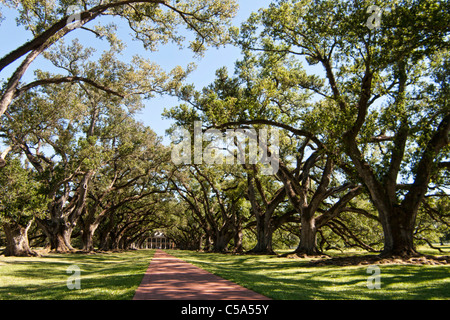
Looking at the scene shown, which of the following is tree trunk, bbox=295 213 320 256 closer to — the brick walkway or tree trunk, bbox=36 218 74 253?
the brick walkway

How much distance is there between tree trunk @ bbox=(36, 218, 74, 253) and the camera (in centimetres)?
2491

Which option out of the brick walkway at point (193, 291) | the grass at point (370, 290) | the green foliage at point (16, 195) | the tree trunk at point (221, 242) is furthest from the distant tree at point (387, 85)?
the tree trunk at point (221, 242)

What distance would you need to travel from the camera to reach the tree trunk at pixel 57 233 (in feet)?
81.7

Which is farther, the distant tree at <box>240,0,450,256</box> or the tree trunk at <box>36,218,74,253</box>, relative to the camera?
the tree trunk at <box>36,218,74,253</box>

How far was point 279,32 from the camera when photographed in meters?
14.8

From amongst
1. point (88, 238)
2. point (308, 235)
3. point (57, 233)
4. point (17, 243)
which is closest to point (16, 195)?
point (17, 243)

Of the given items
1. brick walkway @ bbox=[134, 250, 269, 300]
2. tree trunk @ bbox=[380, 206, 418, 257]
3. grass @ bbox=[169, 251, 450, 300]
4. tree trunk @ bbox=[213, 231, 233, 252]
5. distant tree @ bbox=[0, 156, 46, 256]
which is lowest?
tree trunk @ bbox=[213, 231, 233, 252]

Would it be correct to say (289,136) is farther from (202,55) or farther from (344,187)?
(202,55)

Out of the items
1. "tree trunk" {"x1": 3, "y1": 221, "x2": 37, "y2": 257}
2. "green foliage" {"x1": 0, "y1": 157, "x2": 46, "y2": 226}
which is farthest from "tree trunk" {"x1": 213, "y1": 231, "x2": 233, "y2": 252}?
"green foliage" {"x1": 0, "y1": 157, "x2": 46, "y2": 226}

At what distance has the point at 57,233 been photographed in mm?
25312

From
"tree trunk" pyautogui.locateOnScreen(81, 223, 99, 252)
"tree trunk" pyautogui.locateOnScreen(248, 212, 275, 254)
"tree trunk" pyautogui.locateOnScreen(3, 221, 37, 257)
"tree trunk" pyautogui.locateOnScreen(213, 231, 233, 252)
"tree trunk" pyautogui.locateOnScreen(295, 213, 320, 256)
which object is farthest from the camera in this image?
"tree trunk" pyautogui.locateOnScreen(213, 231, 233, 252)

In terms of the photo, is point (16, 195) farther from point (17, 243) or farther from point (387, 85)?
point (387, 85)

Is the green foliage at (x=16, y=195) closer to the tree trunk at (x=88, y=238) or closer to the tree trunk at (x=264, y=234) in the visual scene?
the tree trunk at (x=88, y=238)
